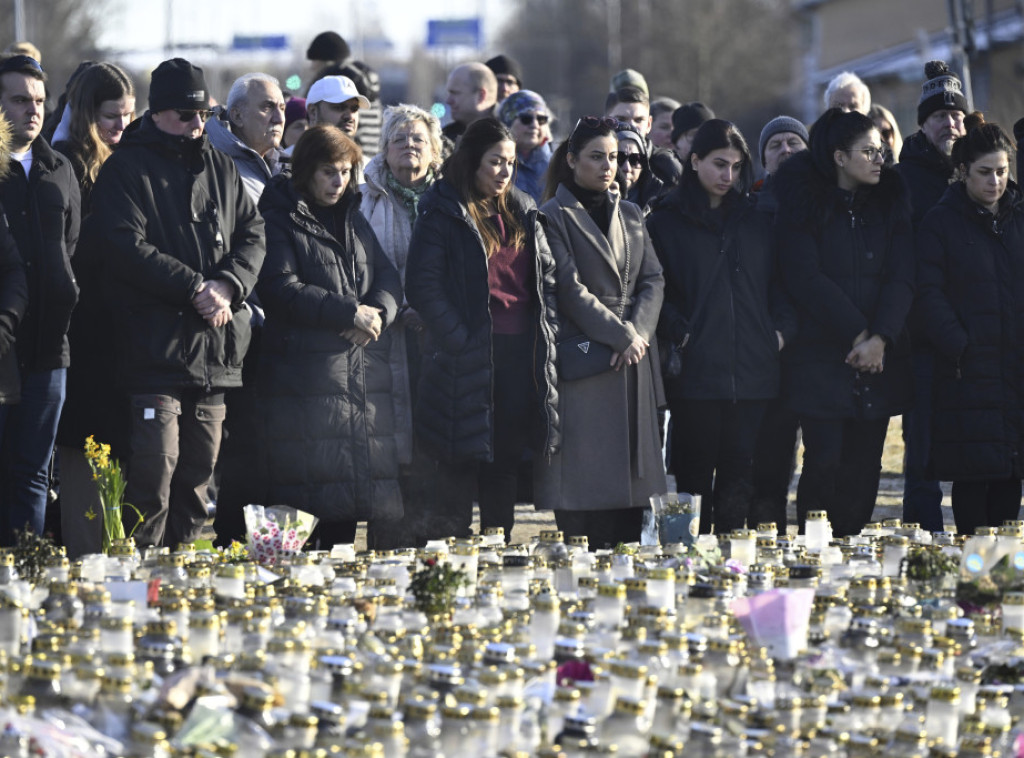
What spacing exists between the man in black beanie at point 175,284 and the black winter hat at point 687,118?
3.07 metres

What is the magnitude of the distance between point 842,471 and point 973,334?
799mm

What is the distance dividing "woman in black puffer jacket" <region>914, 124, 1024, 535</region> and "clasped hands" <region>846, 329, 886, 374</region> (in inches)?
12.5

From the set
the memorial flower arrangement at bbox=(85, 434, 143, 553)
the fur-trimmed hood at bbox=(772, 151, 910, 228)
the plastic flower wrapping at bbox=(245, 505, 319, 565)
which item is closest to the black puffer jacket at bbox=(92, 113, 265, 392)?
the memorial flower arrangement at bbox=(85, 434, 143, 553)

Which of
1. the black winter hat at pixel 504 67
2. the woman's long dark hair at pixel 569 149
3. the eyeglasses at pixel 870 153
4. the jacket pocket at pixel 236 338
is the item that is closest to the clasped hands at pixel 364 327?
the jacket pocket at pixel 236 338

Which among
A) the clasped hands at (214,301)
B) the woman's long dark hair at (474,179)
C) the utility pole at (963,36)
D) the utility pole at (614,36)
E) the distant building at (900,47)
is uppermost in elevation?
the utility pole at (614,36)

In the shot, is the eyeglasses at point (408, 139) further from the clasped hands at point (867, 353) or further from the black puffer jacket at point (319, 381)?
the clasped hands at point (867, 353)

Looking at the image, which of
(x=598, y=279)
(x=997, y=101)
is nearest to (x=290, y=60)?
(x=997, y=101)

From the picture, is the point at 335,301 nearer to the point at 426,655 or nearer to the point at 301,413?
the point at 301,413

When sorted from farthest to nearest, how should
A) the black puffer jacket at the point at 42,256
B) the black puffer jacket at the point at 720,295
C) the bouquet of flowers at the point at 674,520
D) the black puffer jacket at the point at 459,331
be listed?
the black puffer jacket at the point at 720,295, the black puffer jacket at the point at 459,331, the black puffer jacket at the point at 42,256, the bouquet of flowers at the point at 674,520

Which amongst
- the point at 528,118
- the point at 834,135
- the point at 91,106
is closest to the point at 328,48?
the point at 528,118

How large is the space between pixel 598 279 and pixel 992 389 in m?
1.74

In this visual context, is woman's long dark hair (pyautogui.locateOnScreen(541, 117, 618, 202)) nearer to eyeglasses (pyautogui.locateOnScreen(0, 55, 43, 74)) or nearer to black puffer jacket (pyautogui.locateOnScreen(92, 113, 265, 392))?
black puffer jacket (pyautogui.locateOnScreen(92, 113, 265, 392))

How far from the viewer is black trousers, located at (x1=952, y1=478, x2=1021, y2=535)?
24.6 ft

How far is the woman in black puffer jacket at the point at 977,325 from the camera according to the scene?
24.1ft
